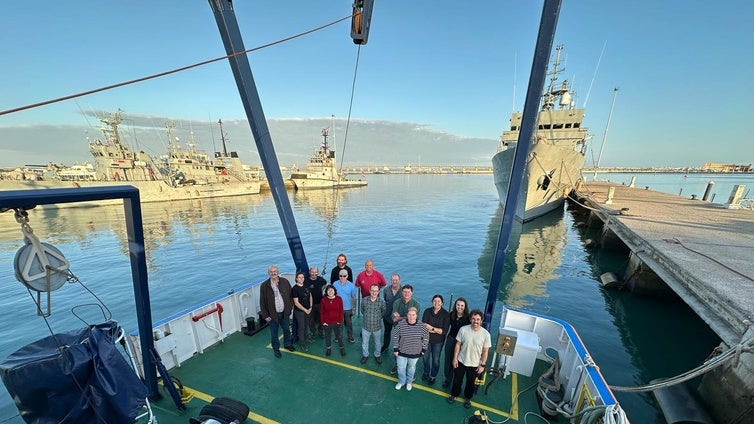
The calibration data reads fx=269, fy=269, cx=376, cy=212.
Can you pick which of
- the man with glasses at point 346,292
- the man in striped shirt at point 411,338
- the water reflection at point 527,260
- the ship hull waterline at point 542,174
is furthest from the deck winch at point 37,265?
the ship hull waterline at point 542,174

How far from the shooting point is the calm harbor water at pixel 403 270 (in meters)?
8.81

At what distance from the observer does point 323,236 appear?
22891mm

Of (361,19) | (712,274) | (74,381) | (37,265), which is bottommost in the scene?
(74,381)

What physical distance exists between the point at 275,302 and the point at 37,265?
3.65 metres

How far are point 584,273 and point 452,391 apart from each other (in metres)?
13.9

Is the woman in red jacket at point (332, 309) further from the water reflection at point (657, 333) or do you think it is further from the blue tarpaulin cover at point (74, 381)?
the water reflection at point (657, 333)

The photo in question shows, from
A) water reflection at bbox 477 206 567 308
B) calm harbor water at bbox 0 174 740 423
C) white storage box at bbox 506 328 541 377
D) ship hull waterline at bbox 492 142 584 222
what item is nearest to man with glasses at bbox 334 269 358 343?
white storage box at bbox 506 328 541 377

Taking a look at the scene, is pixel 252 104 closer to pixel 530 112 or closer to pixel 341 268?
pixel 341 268

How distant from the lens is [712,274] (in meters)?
7.26

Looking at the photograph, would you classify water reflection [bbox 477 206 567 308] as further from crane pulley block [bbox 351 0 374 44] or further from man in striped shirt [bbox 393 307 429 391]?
crane pulley block [bbox 351 0 374 44]

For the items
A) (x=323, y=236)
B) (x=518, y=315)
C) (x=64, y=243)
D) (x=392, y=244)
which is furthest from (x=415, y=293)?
(x=64, y=243)

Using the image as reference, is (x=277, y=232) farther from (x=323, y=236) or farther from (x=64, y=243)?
(x=64, y=243)

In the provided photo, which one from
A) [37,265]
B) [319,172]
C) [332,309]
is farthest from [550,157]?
[319,172]

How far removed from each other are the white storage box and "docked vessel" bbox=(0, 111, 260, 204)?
154 ft
